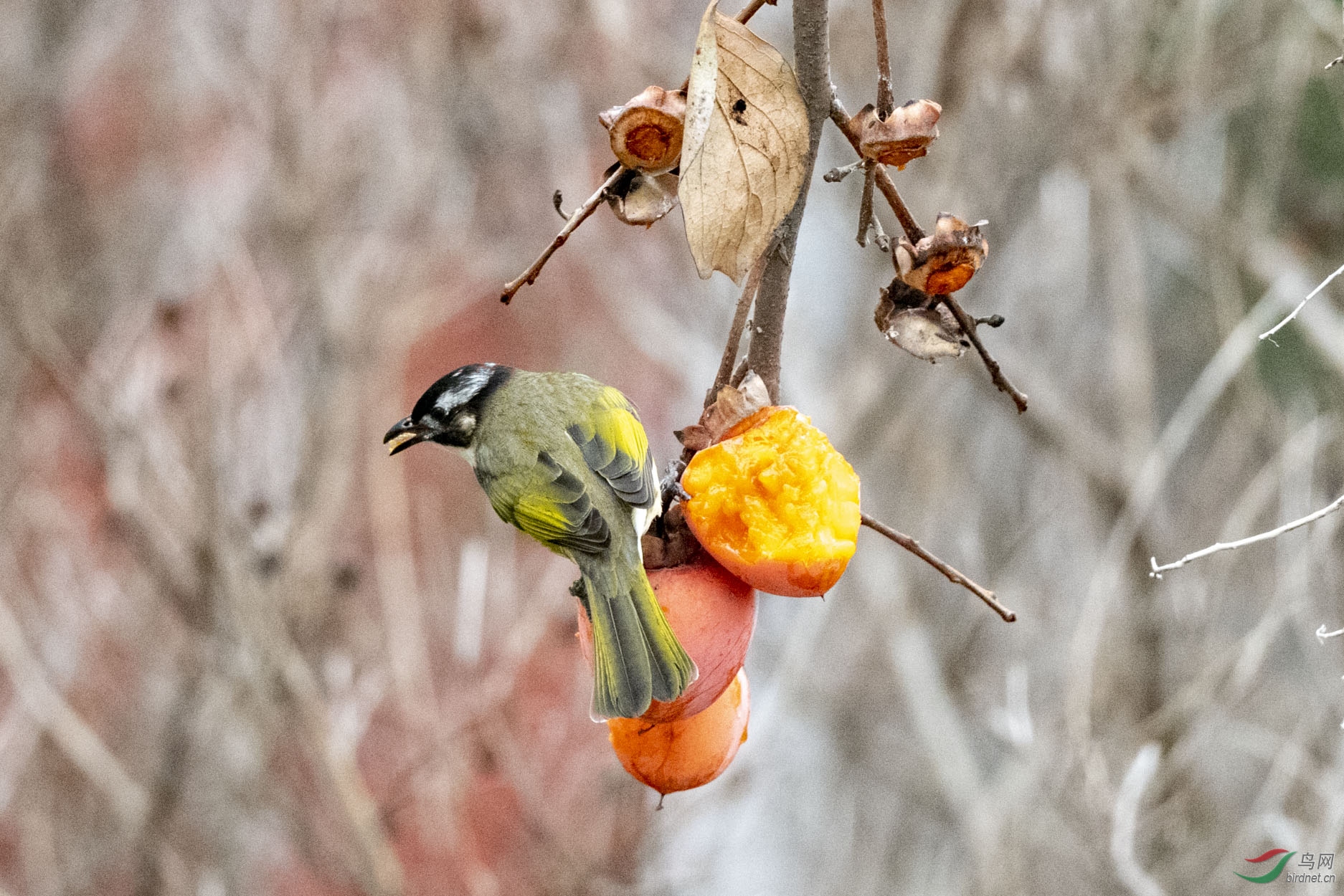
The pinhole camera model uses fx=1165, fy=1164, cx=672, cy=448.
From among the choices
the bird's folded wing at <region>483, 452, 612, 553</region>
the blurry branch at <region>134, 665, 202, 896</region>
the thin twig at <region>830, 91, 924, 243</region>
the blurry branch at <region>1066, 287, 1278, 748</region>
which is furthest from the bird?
the blurry branch at <region>134, 665, 202, 896</region>

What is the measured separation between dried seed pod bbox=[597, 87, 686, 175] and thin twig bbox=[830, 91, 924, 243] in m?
0.17

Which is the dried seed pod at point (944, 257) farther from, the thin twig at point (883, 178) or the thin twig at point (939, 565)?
the thin twig at point (939, 565)

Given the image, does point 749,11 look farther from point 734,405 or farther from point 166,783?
point 166,783

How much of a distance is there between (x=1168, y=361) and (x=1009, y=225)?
2120mm

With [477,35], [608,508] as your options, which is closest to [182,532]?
[477,35]

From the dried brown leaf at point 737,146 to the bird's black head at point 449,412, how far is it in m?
0.90

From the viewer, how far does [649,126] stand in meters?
1.28

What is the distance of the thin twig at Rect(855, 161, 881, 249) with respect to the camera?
120cm

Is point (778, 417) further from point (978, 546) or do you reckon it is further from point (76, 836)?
point (76, 836)

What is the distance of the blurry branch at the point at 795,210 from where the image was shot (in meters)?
1.18

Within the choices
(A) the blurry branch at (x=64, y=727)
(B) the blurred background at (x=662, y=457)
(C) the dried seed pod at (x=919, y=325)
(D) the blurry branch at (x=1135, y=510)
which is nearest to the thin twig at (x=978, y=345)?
(C) the dried seed pod at (x=919, y=325)

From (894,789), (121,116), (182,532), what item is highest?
(121,116)

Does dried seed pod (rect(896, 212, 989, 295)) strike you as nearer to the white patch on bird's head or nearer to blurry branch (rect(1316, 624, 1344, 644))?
blurry branch (rect(1316, 624, 1344, 644))

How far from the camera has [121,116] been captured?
24.8 ft
